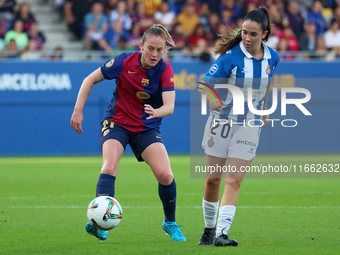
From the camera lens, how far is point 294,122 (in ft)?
61.7

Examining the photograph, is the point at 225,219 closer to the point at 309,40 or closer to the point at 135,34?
the point at 135,34

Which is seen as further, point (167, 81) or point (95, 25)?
point (95, 25)

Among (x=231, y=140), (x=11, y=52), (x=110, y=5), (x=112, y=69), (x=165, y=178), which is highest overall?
(x=112, y=69)

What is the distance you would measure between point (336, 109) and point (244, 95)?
1359cm

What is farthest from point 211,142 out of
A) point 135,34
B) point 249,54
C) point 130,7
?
point 130,7

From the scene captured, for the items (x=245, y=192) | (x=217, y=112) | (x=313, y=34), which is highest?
(x=217, y=112)

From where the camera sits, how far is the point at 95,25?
18.9 m

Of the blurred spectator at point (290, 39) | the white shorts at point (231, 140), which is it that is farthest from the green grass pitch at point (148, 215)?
the blurred spectator at point (290, 39)

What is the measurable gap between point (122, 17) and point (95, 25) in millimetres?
1022

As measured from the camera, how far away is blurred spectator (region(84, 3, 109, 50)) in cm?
1862

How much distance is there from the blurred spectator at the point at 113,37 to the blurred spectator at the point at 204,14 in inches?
121

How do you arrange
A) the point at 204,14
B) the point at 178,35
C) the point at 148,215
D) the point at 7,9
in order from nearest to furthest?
the point at 148,215 < the point at 7,9 < the point at 178,35 < the point at 204,14

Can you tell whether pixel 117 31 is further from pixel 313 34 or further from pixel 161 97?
pixel 161 97

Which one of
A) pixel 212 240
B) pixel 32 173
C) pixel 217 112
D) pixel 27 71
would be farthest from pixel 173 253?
pixel 27 71
